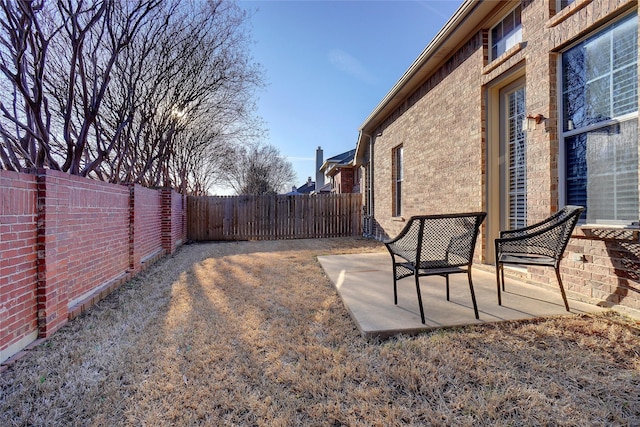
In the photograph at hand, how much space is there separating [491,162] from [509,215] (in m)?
0.78

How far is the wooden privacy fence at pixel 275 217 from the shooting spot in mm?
10281

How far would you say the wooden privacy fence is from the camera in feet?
33.7

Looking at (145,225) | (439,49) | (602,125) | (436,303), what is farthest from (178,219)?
(602,125)

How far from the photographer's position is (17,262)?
7.32 ft

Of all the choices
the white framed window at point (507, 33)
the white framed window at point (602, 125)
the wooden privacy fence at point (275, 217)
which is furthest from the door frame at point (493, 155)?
the wooden privacy fence at point (275, 217)

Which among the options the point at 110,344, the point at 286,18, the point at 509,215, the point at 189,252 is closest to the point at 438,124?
the point at 509,215

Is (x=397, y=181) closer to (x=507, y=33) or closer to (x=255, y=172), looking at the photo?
(x=507, y=33)

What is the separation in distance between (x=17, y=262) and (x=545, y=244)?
171 inches

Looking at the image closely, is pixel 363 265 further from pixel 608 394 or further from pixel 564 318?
pixel 608 394

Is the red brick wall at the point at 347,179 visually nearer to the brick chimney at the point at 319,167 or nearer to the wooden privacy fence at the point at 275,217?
the wooden privacy fence at the point at 275,217

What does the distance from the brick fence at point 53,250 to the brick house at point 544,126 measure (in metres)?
4.76

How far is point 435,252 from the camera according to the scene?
263 cm

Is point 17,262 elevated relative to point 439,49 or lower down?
lower down

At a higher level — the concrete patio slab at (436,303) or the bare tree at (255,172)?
the bare tree at (255,172)
